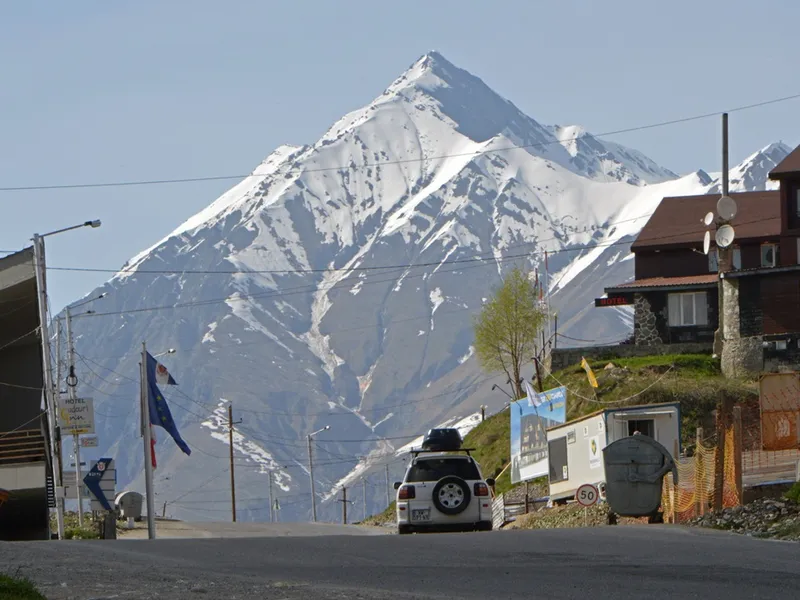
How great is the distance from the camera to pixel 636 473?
31.1m

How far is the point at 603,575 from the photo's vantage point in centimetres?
1634

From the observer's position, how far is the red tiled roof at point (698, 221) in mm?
79125

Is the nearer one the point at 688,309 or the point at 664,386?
the point at 664,386

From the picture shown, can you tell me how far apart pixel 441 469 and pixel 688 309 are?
148ft

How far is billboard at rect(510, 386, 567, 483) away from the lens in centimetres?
5838

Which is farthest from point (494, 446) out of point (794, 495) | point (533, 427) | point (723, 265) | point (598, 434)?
point (794, 495)

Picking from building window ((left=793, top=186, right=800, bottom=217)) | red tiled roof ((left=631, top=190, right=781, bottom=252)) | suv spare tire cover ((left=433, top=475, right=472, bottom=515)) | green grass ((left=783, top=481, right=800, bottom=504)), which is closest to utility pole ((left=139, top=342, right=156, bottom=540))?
suv spare tire cover ((left=433, top=475, right=472, bottom=515))

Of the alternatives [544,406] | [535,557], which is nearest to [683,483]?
[535,557]

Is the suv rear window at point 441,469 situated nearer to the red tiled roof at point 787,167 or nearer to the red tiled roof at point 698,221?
the red tiled roof at point 787,167

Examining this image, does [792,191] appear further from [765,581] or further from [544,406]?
[765,581]

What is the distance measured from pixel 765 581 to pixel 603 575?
5.78 ft

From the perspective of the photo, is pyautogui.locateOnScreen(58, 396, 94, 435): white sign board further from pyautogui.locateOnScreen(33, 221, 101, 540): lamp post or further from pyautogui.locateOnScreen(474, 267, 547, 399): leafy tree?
pyautogui.locateOnScreen(474, 267, 547, 399): leafy tree

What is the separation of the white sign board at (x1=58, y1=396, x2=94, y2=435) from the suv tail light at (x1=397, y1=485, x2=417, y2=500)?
2644cm

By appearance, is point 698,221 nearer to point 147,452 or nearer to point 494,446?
point 494,446
